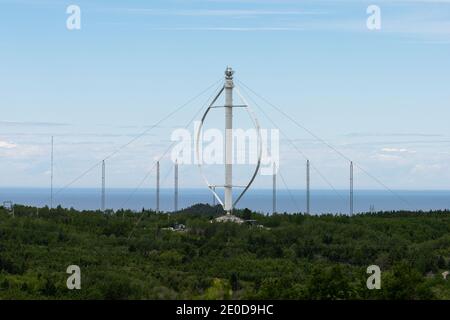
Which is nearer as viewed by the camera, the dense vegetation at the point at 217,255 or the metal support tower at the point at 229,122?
the dense vegetation at the point at 217,255

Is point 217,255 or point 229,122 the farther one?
point 229,122

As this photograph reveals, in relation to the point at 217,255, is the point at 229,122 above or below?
above

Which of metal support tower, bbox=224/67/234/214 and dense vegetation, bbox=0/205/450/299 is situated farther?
metal support tower, bbox=224/67/234/214

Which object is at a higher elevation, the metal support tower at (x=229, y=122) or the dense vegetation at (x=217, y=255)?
the metal support tower at (x=229, y=122)

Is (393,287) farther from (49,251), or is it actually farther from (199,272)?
(49,251)

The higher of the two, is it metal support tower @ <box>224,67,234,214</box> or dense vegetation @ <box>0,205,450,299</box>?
metal support tower @ <box>224,67,234,214</box>

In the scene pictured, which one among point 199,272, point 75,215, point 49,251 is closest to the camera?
point 199,272
